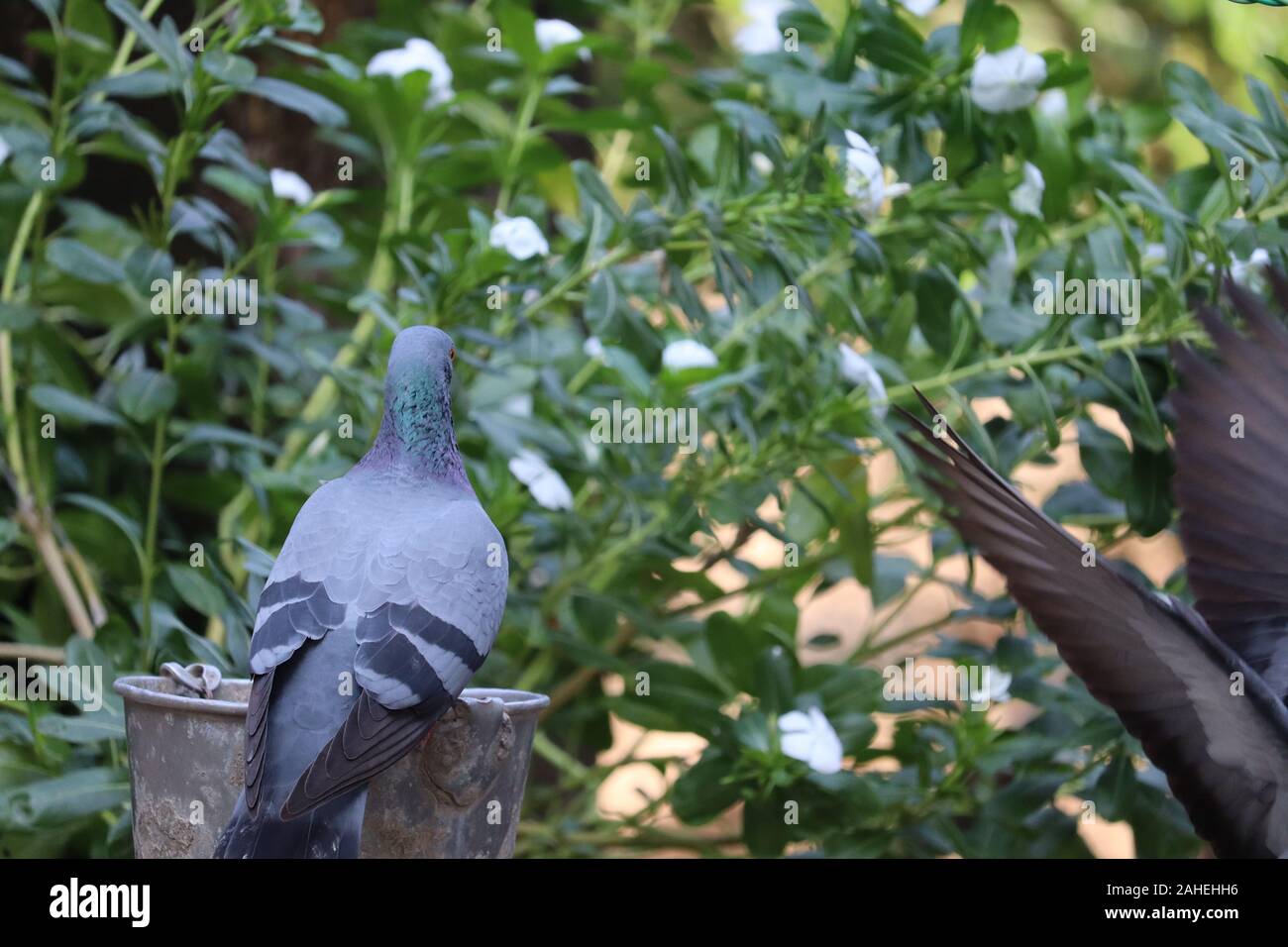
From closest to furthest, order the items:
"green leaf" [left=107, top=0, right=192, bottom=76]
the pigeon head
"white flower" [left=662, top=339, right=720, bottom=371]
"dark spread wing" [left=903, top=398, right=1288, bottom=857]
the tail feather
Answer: the tail feather, the pigeon head, "dark spread wing" [left=903, top=398, right=1288, bottom=857], "green leaf" [left=107, top=0, right=192, bottom=76], "white flower" [left=662, top=339, right=720, bottom=371]

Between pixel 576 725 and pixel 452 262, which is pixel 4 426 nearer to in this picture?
pixel 452 262

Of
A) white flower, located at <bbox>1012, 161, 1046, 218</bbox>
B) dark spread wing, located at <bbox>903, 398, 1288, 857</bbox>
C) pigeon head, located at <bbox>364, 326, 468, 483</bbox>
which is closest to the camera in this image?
pigeon head, located at <bbox>364, 326, 468, 483</bbox>

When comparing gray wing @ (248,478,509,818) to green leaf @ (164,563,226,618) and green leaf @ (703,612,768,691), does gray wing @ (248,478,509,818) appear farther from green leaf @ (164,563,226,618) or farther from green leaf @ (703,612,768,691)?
green leaf @ (703,612,768,691)

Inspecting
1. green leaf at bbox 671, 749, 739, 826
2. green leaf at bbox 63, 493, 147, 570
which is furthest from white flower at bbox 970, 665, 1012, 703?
green leaf at bbox 63, 493, 147, 570

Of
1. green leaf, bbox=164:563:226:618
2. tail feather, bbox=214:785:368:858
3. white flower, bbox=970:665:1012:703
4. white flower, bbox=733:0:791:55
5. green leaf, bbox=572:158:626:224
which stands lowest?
white flower, bbox=970:665:1012:703

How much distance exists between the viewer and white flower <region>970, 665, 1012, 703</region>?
161 cm

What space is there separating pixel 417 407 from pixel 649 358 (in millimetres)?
575

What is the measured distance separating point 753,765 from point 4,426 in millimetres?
993

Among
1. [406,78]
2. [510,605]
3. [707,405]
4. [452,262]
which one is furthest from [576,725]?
[406,78]

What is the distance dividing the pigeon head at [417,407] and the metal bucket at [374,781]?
207mm

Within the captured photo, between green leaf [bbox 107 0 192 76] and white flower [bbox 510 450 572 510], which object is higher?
green leaf [bbox 107 0 192 76]

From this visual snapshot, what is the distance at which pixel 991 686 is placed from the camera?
1612mm

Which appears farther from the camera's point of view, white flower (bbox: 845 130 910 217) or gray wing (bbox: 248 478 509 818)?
white flower (bbox: 845 130 910 217)

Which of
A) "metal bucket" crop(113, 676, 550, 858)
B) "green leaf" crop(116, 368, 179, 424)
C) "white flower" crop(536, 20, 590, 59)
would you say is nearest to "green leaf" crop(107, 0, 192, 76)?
"green leaf" crop(116, 368, 179, 424)
